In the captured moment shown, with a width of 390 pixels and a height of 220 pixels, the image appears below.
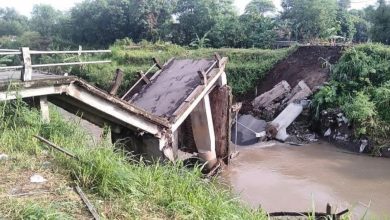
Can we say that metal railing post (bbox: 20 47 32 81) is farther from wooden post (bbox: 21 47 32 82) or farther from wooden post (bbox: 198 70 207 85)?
wooden post (bbox: 198 70 207 85)

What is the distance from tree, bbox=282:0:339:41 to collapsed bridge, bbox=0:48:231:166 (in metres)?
16.5

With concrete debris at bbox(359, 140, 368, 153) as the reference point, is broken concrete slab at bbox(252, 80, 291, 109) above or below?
above

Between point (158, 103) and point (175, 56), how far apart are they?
11651mm

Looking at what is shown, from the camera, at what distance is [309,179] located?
996cm

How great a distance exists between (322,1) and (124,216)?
2416cm

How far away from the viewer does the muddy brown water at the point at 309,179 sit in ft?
26.9

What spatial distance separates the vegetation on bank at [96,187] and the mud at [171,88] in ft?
9.15

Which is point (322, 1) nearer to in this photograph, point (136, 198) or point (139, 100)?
point (139, 100)

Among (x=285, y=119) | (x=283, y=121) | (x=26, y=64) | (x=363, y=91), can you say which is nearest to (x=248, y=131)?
(x=283, y=121)

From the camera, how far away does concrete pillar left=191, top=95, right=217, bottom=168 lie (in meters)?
8.91

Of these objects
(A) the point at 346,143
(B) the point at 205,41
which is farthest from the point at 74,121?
(B) the point at 205,41

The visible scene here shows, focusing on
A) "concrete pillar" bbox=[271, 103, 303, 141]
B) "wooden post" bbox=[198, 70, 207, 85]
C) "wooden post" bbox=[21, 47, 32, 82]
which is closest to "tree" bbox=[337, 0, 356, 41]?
"concrete pillar" bbox=[271, 103, 303, 141]

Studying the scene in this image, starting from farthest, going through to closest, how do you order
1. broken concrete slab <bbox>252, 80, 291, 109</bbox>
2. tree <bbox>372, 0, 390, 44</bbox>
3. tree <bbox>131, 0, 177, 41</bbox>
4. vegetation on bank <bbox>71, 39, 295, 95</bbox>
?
tree <bbox>131, 0, 177, 41</bbox> < tree <bbox>372, 0, 390, 44</bbox> < vegetation on bank <bbox>71, 39, 295, 95</bbox> < broken concrete slab <bbox>252, 80, 291, 109</bbox>

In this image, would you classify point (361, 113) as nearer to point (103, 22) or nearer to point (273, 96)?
point (273, 96)
